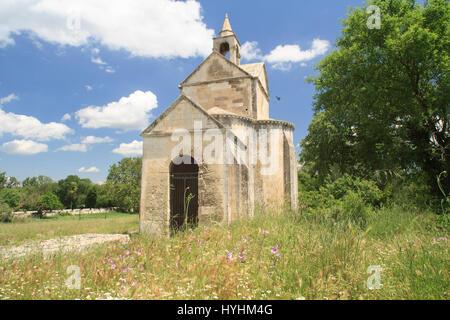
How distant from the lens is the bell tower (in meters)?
16.8

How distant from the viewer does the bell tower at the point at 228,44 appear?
55.1 ft

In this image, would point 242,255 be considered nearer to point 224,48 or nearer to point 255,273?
point 255,273

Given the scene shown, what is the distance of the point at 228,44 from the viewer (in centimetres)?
1712

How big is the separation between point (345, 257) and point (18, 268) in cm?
493

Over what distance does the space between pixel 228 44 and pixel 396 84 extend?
10.7 metres

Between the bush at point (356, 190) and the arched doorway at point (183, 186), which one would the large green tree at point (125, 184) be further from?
the bush at point (356, 190)

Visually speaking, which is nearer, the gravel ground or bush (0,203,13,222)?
the gravel ground

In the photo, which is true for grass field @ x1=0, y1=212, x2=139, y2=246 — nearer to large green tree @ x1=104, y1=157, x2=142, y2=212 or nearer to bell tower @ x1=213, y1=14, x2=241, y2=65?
bell tower @ x1=213, y1=14, x2=241, y2=65

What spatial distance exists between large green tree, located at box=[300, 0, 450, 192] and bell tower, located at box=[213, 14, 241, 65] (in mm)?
5512

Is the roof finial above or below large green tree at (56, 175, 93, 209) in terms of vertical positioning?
above

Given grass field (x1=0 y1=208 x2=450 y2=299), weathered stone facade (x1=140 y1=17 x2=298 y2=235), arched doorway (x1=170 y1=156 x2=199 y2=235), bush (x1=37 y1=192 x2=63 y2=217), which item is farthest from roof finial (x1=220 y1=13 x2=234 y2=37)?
bush (x1=37 y1=192 x2=63 y2=217)

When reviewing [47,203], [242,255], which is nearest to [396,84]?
[242,255]

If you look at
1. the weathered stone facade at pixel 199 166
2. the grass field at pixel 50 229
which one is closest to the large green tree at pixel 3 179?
the grass field at pixel 50 229
